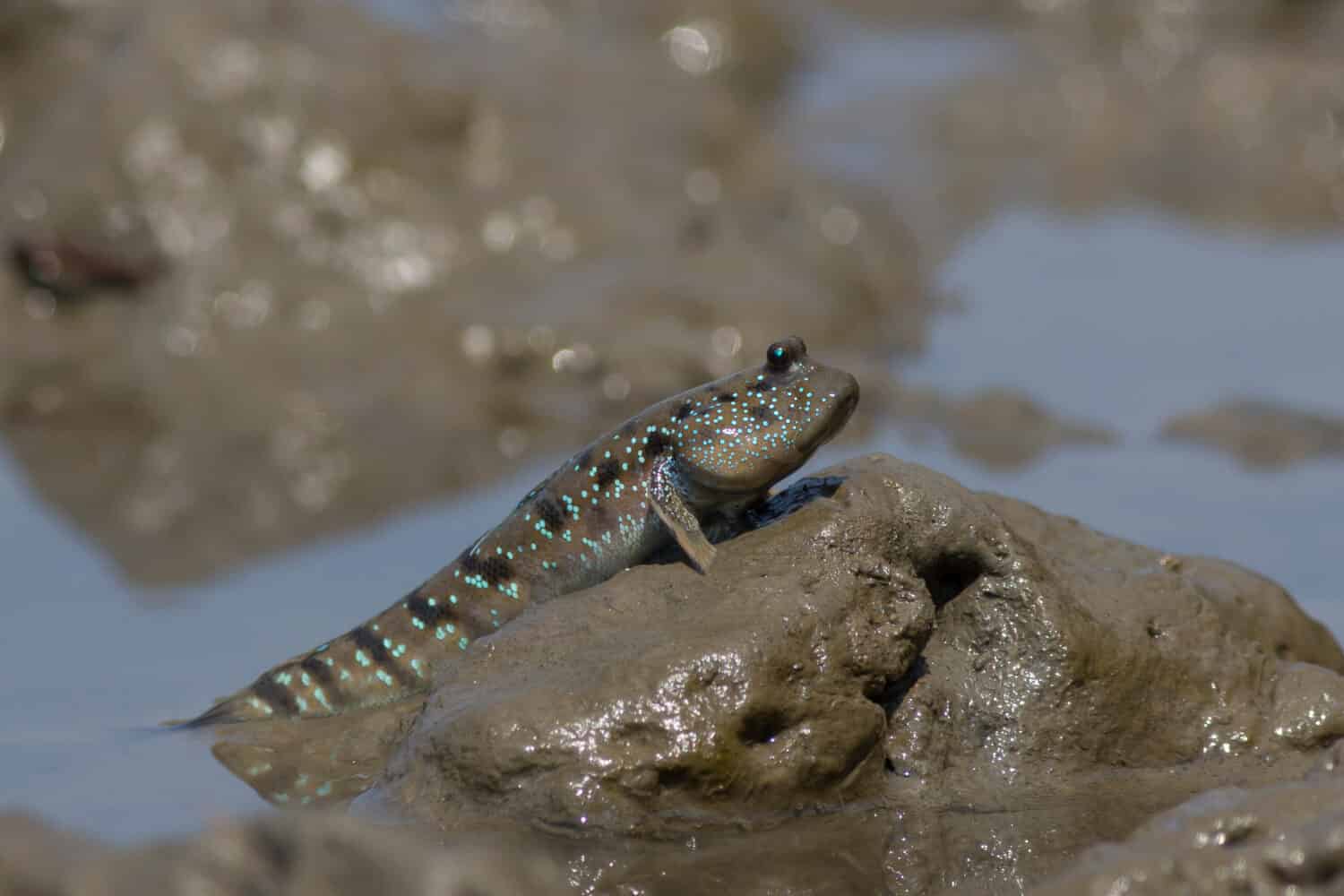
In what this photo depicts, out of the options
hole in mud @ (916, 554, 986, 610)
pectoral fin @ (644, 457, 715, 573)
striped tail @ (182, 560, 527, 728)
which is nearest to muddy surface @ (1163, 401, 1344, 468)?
hole in mud @ (916, 554, 986, 610)

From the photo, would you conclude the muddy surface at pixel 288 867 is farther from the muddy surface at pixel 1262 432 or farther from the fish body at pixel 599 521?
the muddy surface at pixel 1262 432

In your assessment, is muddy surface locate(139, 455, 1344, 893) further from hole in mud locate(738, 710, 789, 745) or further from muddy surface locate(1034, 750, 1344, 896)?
muddy surface locate(1034, 750, 1344, 896)

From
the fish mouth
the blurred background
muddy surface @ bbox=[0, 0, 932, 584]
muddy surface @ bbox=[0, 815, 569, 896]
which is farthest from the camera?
muddy surface @ bbox=[0, 0, 932, 584]

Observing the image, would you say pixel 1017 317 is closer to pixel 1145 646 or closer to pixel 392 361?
pixel 392 361

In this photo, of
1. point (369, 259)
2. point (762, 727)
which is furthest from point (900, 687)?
point (369, 259)

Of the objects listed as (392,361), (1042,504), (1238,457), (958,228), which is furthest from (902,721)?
(958,228)

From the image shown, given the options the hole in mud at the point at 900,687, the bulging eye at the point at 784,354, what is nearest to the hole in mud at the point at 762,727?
the hole in mud at the point at 900,687
